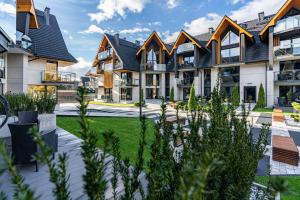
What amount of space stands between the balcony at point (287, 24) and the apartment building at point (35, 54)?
70.1 ft

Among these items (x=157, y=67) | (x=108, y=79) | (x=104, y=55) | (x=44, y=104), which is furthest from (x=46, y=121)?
(x=104, y=55)

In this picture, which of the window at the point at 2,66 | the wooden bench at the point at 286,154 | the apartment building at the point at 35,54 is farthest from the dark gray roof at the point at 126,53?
the wooden bench at the point at 286,154

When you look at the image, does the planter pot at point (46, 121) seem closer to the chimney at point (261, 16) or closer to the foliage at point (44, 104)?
the foliage at point (44, 104)

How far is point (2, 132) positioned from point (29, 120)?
4.90ft

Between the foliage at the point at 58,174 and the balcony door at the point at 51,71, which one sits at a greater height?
the balcony door at the point at 51,71

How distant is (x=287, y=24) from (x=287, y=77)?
5.35m

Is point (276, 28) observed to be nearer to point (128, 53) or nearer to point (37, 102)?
point (128, 53)

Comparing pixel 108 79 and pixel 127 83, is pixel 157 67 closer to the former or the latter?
pixel 127 83

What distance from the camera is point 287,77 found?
69.3 ft

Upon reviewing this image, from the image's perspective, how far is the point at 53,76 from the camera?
19500 millimetres

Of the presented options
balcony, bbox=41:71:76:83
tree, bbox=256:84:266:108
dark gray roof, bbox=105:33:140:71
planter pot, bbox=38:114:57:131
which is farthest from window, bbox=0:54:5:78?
tree, bbox=256:84:266:108

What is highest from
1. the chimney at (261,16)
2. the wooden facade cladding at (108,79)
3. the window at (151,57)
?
the chimney at (261,16)

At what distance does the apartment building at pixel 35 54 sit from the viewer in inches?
615

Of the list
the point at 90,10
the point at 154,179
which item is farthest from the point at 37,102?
the point at 90,10
